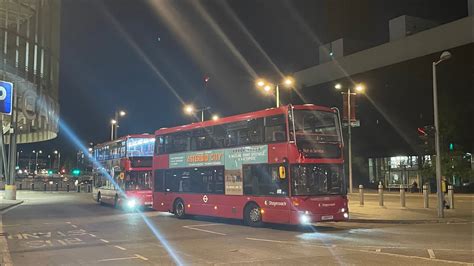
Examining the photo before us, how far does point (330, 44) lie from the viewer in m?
80.1

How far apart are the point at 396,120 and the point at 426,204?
34816 mm

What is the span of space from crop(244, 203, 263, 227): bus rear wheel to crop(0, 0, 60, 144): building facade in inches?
1026

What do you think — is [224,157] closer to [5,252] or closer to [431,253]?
[5,252]

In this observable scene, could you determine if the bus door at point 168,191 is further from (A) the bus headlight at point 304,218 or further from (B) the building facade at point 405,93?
(B) the building facade at point 405,93

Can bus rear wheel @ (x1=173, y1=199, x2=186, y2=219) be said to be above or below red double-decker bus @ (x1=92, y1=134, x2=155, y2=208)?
below

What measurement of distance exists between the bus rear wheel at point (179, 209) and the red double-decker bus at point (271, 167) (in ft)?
1.98

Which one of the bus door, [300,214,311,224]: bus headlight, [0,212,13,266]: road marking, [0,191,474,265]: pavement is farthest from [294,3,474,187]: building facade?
[0,212,13,266]: road marking

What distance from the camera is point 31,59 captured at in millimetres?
44375

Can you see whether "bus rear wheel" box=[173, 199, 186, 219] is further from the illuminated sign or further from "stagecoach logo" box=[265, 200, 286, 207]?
"stagecoach logo" box=[265, 200, 286, 207]

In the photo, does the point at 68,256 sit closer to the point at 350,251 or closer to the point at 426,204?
the point at 350,251

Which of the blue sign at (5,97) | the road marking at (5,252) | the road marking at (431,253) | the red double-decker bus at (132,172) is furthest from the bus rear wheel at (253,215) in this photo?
the red double-decker bus at (132,172)

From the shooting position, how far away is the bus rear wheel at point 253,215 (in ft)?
59.9

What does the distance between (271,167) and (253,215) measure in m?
2.08

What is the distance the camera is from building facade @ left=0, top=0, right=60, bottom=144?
134 ft
